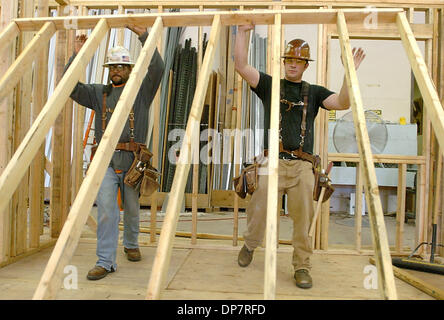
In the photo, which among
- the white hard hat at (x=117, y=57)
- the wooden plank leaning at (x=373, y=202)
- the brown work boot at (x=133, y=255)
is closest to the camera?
the wooden plank leaning at (x=373, y=202)

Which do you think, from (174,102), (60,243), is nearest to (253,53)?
(174,102)

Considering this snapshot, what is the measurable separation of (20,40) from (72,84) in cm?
135

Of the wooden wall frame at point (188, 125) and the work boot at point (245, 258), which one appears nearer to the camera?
the wooden wall frame at point (188, 125)

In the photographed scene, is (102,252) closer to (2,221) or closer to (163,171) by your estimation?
(2,221)

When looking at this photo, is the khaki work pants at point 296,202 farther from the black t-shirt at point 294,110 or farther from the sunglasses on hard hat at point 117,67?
the sunglasses on hard hat at point 117,67

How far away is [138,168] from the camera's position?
2.99 metres

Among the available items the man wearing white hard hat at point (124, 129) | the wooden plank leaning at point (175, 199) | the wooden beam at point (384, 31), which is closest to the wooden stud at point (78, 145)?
the man wearing white hard hat at point (124, 129)

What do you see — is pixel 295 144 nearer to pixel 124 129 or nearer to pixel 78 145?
pixel 124 129

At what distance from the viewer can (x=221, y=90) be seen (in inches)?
251

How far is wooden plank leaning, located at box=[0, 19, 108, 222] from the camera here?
6.12ft

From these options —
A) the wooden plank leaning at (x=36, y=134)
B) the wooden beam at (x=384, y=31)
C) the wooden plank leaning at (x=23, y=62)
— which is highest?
the wooden beam at (x=384, y=31)

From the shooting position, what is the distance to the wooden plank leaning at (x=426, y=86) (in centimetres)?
188

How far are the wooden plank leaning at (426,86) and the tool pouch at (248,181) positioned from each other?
1.29 m

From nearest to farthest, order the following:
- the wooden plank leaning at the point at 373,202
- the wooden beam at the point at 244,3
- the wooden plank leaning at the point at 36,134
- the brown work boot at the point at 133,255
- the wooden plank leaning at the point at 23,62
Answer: the wooden plank leaning at the point at 373,202
the wooden plank leaning at the point at 36,134
the wooden plank leaning at the point at 23,62
the brown work boot at the point at 133,255
the wooden beam at the point at 244,3
